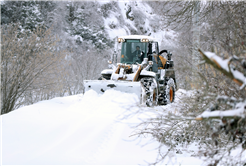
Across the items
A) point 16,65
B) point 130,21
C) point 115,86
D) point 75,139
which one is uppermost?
point 130,21

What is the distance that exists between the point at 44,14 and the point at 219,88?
24943mm

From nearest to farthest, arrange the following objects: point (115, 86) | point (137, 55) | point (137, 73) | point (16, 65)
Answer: point (115, 86)
point (137, 73)
point (16, 65)
point (137, 55)

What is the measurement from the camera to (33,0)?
75.7 ft

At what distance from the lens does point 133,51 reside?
8.50 m

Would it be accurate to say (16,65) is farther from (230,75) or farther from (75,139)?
(230,75)

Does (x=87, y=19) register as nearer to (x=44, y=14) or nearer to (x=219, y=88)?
(x=44, y=14)

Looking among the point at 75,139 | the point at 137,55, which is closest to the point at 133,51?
the point at 137,55

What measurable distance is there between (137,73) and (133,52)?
1.22m

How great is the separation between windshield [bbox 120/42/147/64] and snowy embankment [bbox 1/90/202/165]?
108 inches

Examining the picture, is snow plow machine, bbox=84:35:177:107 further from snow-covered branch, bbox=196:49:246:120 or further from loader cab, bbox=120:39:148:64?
snow-covered branch, bbox=196:49:246:120

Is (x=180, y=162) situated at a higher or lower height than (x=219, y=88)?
lower

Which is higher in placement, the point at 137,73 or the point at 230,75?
the point at 230,75

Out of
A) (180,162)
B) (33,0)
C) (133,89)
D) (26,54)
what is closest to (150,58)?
(133,89)

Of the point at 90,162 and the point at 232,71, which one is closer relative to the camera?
the point at 232,71
